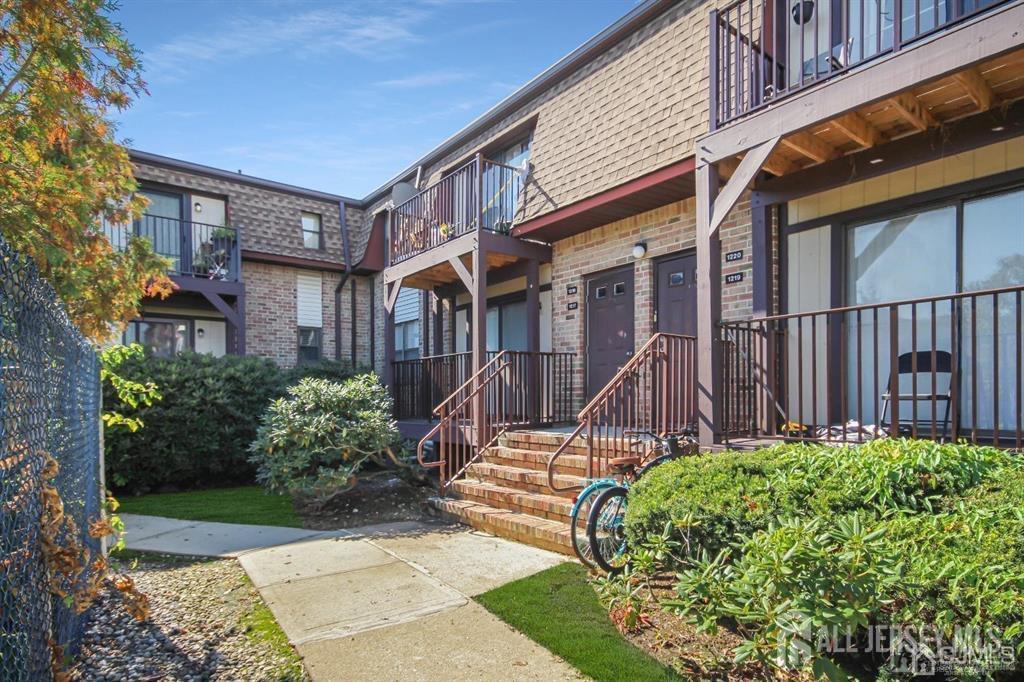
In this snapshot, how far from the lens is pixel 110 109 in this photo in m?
4.43

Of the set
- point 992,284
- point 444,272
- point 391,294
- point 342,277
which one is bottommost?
point 992,284

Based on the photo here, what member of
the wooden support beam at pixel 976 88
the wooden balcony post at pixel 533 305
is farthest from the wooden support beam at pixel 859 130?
the wooden balcony post at pixel 533 305

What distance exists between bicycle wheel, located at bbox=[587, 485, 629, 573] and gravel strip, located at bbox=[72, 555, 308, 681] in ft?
7.25

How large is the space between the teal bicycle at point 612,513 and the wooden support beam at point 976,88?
3.43 meters

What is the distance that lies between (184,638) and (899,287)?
637 cm

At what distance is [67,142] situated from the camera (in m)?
4.07

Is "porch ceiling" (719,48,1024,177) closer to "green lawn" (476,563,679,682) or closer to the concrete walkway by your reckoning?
"green lawn" (476,563,679,682)

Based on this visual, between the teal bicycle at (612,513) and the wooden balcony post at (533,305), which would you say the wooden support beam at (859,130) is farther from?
the wooden balcony post at (533,305)

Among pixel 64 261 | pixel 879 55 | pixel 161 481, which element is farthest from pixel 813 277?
pixel 161 481

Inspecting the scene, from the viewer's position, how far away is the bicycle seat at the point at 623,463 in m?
5.07

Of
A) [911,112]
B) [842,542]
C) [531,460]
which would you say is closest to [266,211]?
[531,460]

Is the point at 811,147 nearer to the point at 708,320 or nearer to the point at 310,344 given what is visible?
the point at 708,320

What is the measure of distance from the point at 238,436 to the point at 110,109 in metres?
7.19

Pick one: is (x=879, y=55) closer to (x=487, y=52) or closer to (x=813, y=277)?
(x=813, y=277)
